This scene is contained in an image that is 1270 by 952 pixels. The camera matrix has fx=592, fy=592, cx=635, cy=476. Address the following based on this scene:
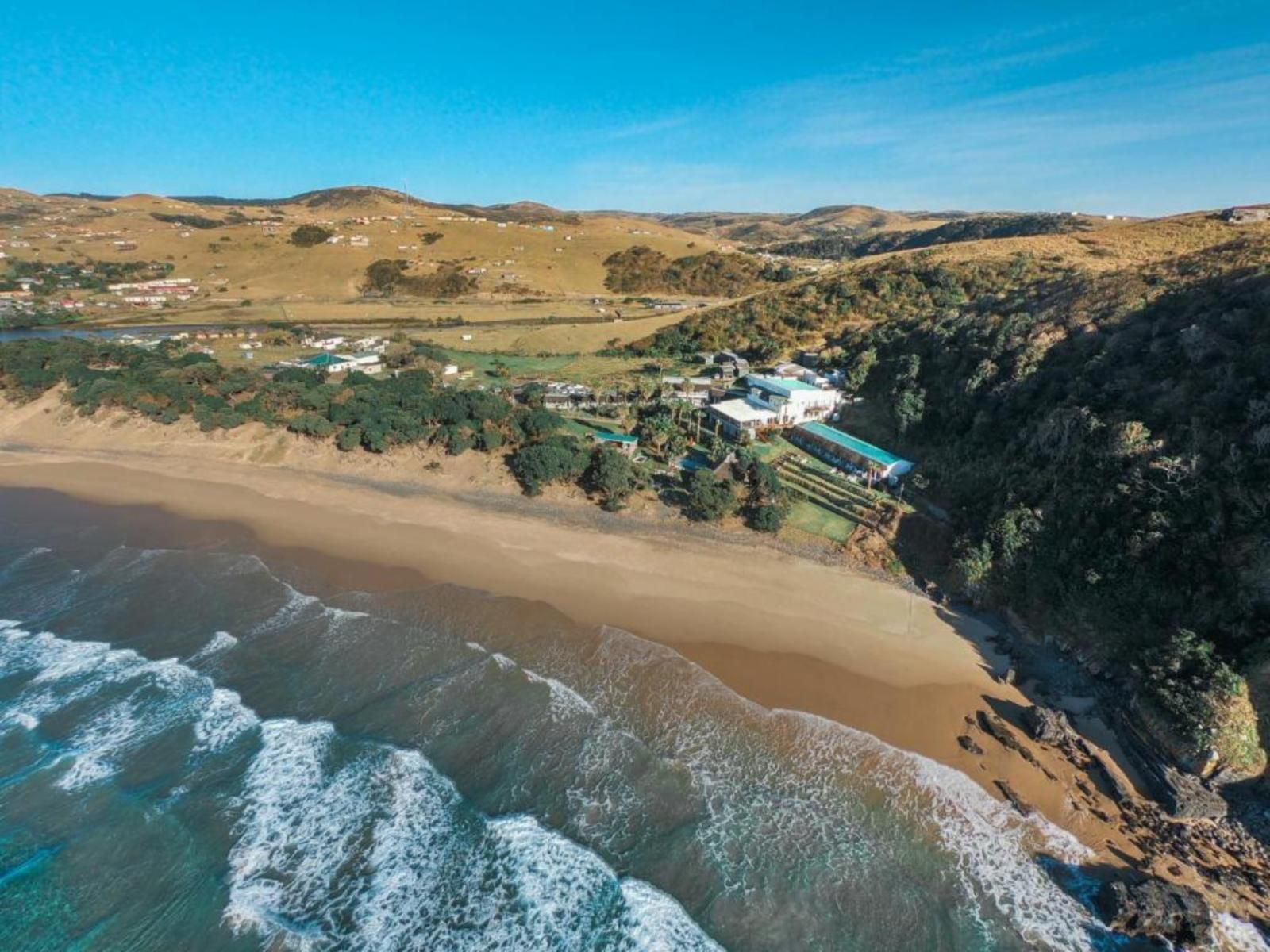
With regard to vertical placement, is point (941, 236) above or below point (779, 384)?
above

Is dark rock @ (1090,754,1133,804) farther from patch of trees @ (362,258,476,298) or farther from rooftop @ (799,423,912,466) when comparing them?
patch of trees @ (362,258,476,298)

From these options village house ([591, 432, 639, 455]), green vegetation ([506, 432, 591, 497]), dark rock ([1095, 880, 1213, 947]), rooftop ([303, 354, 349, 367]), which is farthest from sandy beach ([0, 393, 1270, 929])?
rooftop ([303, 354, 349, 367])

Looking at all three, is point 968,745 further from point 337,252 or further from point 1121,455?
point 337,252

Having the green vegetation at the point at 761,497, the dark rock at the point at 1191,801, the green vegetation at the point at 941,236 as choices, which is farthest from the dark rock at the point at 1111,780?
the green vegetation at the point at 941,236

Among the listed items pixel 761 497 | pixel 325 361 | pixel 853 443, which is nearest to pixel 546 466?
pixel 761 497

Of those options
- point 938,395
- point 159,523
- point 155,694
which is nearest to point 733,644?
point 155,694

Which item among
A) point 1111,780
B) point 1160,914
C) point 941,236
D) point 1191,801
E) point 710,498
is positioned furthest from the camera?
point 941,236
